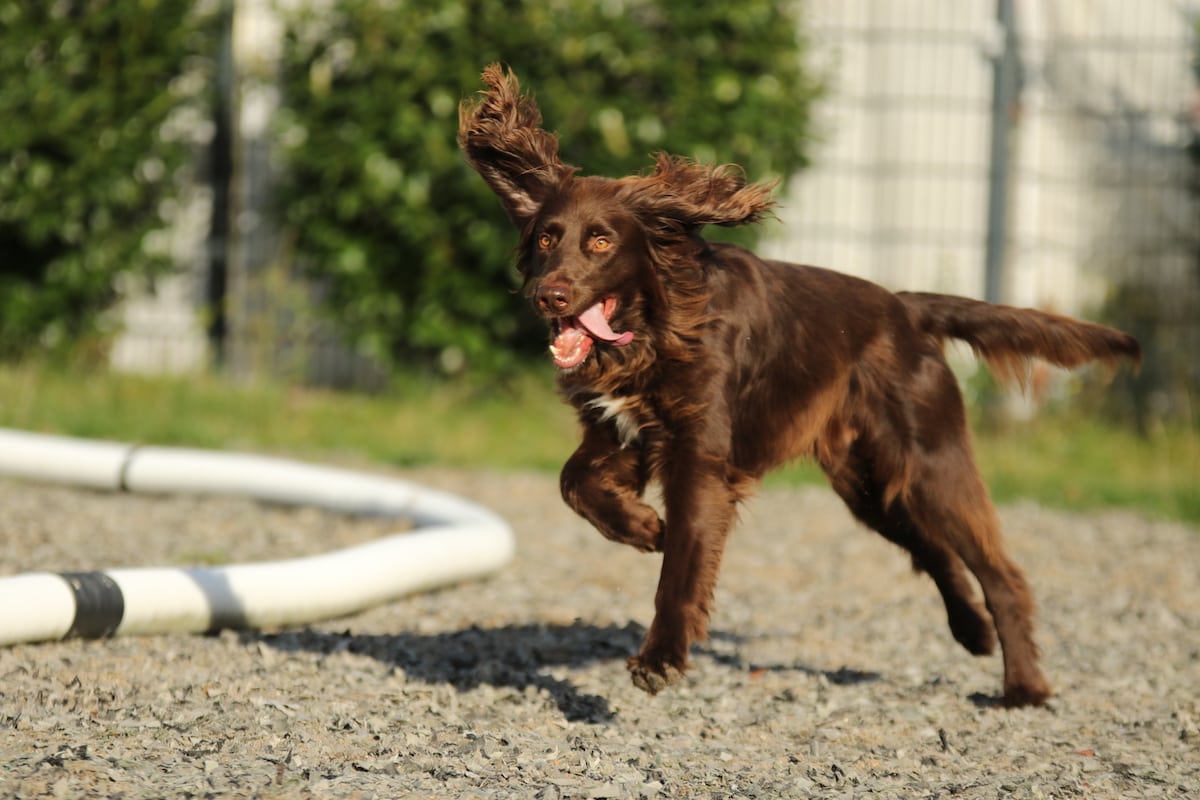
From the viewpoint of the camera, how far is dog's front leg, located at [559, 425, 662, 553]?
3693 millimetres

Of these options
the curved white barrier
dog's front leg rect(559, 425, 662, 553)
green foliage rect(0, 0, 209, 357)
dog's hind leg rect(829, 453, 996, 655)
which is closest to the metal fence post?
the curved white barrier

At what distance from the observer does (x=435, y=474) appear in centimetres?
785

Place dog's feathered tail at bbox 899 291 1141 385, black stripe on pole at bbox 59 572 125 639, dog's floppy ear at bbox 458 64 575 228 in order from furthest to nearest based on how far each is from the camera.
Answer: dog's feathered tail at bbox 899 291 1141 385, black stripe on pole at bbox 59 572 125 639, dog's floppy ear at bbox 458 64 575 228

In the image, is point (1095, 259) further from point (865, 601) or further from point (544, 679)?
point (544, 679)

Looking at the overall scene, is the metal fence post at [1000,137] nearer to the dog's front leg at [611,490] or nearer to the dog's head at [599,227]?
the dog's head at [599,227]

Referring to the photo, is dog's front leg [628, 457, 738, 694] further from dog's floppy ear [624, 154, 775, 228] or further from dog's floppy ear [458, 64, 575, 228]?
dog's floppy ear [458, 64, 575, 228]

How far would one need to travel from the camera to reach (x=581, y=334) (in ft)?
12.0

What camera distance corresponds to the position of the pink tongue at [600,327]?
3635 millimetres

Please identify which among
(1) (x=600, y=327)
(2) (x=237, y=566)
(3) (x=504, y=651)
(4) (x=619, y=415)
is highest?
(1) (x=600, y=327)

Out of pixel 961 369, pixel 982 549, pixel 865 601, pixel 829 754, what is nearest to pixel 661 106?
pixel 961 369

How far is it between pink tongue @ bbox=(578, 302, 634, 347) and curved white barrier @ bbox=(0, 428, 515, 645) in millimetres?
1405

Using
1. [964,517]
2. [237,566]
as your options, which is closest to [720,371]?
[964,517]

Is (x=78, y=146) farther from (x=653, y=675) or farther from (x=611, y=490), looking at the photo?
(x=653, y=675)

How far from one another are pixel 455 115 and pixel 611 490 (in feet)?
19.8
